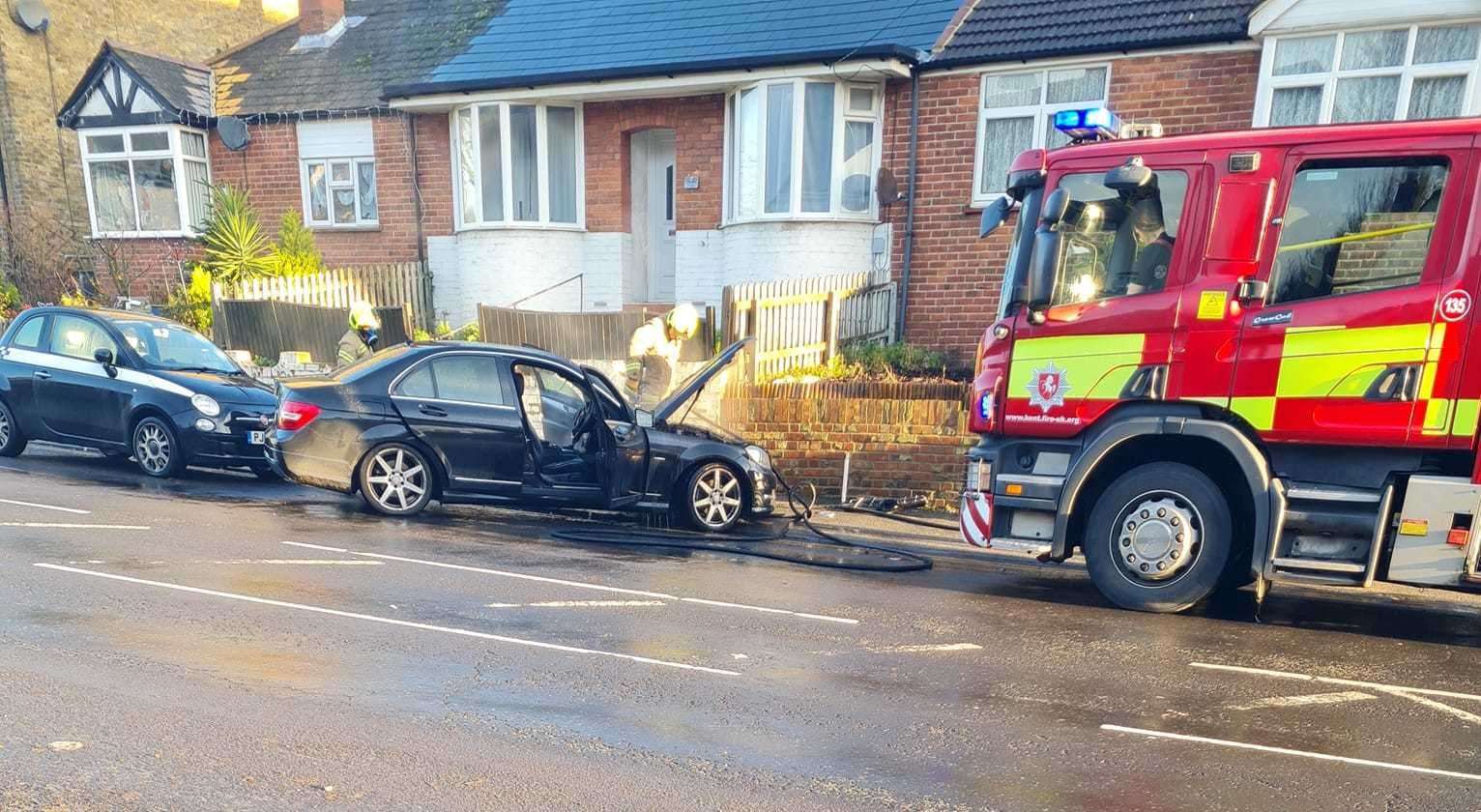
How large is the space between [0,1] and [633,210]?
15101 mm

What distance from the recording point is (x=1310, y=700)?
4.46 meters

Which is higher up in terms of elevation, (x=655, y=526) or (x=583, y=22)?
(x=583, y=22)

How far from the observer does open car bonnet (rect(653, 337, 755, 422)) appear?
8289mm

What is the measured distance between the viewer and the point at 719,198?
49.1 feet

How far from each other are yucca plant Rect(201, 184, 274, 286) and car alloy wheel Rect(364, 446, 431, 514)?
10.0m

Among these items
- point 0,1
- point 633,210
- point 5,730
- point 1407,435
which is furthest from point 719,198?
point 0,1

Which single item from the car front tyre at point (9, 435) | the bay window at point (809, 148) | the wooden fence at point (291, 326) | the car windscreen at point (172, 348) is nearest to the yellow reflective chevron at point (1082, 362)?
the bay window at point (809, 148)

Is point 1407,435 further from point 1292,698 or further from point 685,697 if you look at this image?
point 685,697

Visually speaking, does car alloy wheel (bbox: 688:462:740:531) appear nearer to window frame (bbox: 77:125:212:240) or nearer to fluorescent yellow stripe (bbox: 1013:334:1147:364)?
fluorescent yellow stripe (bbox: 1013:334:1147:364)

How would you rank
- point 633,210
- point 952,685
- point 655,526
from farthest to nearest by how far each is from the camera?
1. point 633,210
2. point 655,526
3. point 952,685

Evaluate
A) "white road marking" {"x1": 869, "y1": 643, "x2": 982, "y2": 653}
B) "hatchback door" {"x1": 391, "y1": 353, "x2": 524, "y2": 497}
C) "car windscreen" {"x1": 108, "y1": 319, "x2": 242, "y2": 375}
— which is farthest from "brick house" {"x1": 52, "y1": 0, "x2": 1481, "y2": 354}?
"white road marking" {"x1": 869, "y1": 643, "x2": 982, "y2": 653}

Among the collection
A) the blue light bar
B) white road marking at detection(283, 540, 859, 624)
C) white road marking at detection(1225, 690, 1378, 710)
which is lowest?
white road marking at detection(283, 540, 859, 624)

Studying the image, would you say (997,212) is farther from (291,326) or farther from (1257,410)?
(291,326)

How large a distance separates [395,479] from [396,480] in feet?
0.04
